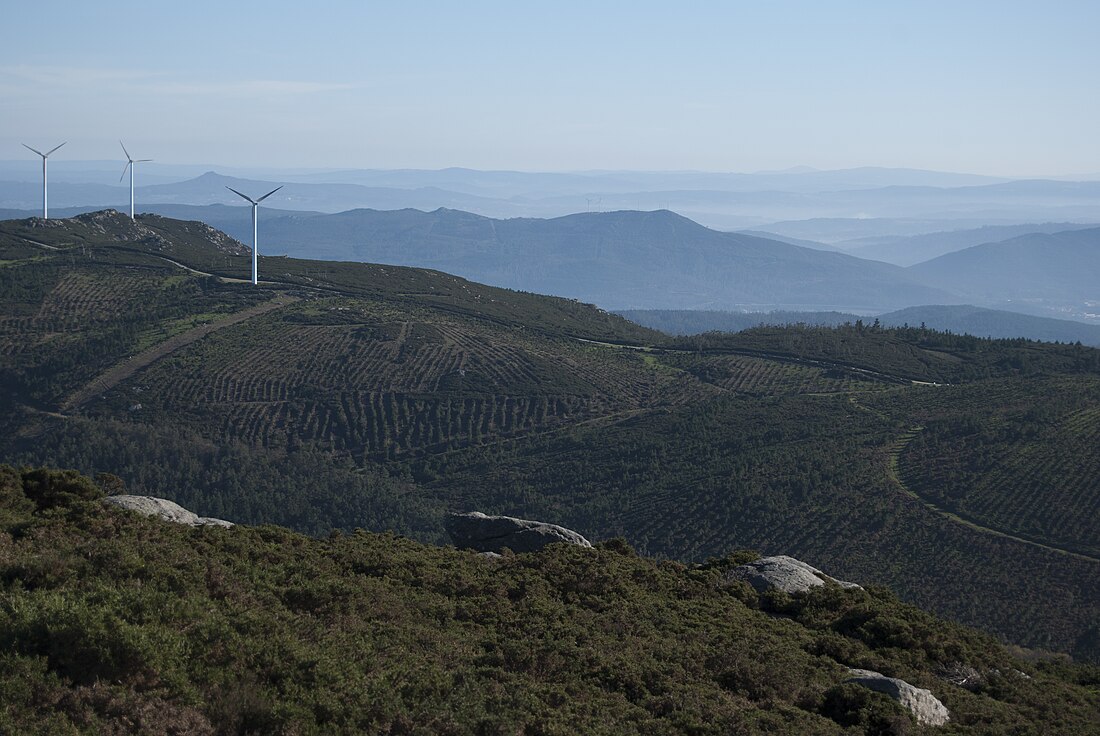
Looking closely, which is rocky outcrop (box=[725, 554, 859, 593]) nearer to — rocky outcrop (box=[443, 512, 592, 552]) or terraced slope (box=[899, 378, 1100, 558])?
rocky outcrop (box=[443, 512, 592, 552])

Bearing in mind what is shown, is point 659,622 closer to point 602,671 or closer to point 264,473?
point 602,671

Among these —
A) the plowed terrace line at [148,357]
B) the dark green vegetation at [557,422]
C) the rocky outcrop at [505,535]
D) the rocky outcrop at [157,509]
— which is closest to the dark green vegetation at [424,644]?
the rocky outcrop at [157,509]

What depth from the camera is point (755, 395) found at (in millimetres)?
110125

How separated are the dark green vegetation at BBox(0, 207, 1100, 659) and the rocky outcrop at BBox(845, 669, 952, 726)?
129 ft

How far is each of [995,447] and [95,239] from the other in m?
134

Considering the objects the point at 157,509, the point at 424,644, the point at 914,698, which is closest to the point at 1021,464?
the point at 914,698

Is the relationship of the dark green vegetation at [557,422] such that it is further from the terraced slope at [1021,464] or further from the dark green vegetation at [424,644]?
the dark green vegetation at [424,644]

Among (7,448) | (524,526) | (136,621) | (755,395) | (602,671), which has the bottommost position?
(7,448)

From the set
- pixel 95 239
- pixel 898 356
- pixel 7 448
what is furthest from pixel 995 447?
pixel 95 239

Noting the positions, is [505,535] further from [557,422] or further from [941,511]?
[557,422]

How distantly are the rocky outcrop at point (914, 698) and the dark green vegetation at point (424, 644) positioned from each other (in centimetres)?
42

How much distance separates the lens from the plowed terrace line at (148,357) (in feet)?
350

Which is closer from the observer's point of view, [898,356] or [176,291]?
[898,356]

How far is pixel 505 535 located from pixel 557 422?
7144 centimetres
